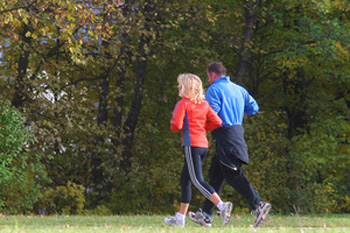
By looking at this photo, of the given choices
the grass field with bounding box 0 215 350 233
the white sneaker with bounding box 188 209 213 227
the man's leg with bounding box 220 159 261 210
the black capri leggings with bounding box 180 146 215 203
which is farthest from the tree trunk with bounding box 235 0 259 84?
the black capri leggings with bounding box 180 146 215 203

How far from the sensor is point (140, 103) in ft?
55.5

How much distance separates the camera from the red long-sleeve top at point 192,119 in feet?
22.2

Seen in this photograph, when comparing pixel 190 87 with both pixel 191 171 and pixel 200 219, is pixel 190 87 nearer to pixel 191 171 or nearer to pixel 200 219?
pixel 191 171

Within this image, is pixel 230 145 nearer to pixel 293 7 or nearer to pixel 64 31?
pixel 64 31

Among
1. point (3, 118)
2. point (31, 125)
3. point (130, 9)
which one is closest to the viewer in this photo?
point (3, 118)

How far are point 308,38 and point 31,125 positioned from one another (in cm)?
801

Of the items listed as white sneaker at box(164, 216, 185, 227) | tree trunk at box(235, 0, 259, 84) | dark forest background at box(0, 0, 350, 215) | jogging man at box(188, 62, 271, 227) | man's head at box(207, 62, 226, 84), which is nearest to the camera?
white sneaker at box(164, 216, 185, 227)

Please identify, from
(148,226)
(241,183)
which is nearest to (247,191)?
(241,183)

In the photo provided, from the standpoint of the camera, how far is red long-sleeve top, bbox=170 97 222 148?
267 inches

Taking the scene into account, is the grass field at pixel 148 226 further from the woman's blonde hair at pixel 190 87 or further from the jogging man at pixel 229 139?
the woman's blonde hair at pixel 190 87

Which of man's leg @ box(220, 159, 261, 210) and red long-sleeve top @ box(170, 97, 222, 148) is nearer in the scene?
red long-sleeve top @ box(170, 97, 222, 148)

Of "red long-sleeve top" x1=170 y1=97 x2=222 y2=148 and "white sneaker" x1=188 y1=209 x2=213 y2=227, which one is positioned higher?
"red long-sleeve top" x1=170 y1=97 x2=222 y2=148

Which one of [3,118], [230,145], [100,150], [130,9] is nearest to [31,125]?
[3,118]

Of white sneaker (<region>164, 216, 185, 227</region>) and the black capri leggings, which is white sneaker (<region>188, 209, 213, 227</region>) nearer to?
white sneaker (<region>164, 216, 185, 227</region>)
